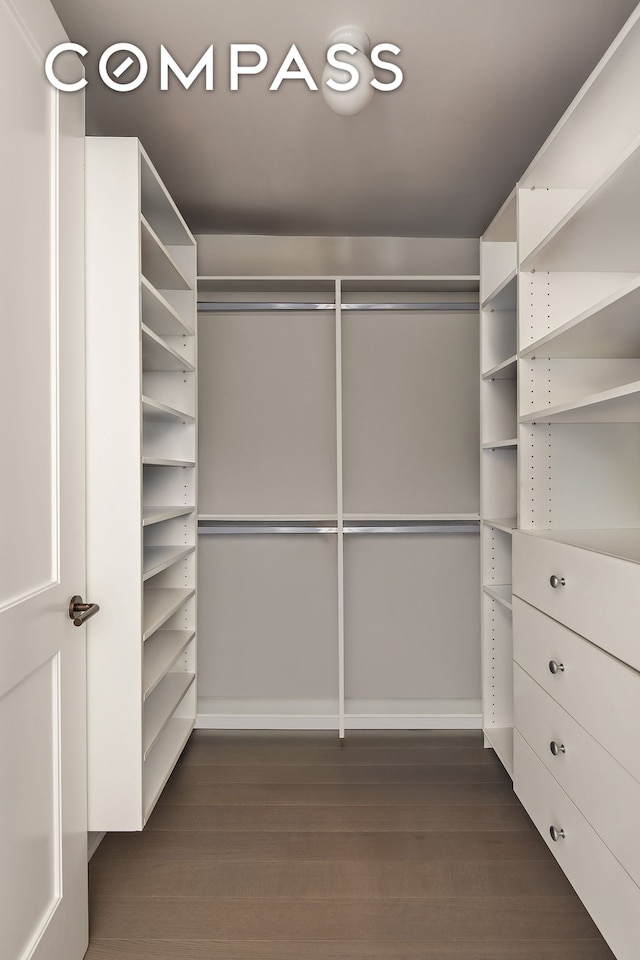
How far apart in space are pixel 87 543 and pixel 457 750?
6.34 feet

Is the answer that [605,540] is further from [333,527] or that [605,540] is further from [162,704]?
[162,704]

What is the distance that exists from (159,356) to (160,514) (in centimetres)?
64

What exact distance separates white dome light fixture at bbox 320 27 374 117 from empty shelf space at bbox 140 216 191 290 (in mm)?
675

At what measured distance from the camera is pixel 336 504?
10.4 ft

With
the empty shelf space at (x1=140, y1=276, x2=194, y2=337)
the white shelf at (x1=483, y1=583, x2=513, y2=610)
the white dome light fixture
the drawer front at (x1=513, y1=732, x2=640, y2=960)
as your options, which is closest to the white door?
the empty shelf space at (x1=140, y1=276, x2=194, y2=337)

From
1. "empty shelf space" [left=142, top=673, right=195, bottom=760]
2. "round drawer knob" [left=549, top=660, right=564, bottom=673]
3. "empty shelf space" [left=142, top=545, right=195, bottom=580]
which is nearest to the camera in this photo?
"round drawer knob" [left=549, top=660, right=564, bottom=673]

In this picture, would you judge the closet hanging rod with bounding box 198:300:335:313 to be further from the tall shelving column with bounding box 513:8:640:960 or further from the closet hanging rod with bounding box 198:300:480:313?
the tall shelving column with bounding box 513:8:640:960

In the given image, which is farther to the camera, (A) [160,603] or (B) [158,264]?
(A) [160,603]

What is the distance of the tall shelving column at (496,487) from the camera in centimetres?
283

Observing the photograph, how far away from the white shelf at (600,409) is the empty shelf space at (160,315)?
1.25 m

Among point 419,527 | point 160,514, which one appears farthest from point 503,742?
point 160,514

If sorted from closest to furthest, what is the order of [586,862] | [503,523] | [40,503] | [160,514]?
[40,503] < [586,862] < [160,514] < [503,523]

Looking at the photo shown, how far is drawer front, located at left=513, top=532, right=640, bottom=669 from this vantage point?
1.35m

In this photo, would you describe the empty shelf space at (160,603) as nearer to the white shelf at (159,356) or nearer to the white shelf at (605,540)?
the white shelf at (159,356)
